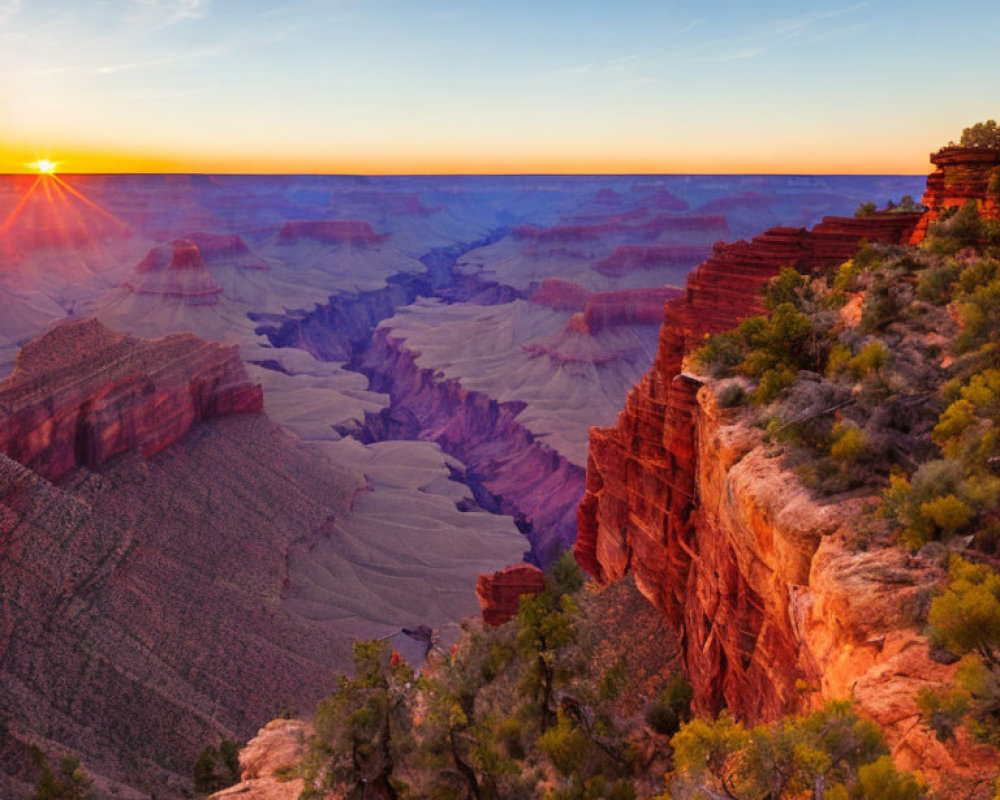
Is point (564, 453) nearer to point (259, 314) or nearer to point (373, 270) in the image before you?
point (259, 314)

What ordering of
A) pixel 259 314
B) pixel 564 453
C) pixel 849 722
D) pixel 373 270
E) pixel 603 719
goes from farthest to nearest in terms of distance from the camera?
pixel 373 270 < pixel 259 314 < pixel 564 453 < pixel 603 719 < pixel 849 722

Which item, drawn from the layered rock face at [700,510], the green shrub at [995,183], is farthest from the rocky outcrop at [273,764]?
the green shrub at [995,183]

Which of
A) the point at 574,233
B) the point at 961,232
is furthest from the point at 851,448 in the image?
the point at 574,233

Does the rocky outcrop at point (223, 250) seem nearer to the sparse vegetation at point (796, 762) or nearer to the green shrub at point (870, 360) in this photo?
the green shrub at point (870, 360)

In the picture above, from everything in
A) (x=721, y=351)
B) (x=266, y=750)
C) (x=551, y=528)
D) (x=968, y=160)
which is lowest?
(x=551, y=528)

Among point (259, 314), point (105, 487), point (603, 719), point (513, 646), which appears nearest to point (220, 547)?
Answer: point (105, 487)

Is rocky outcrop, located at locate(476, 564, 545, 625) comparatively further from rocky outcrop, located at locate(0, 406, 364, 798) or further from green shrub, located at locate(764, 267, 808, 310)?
green shrub, located at locate(764, 267, 808, 310)
